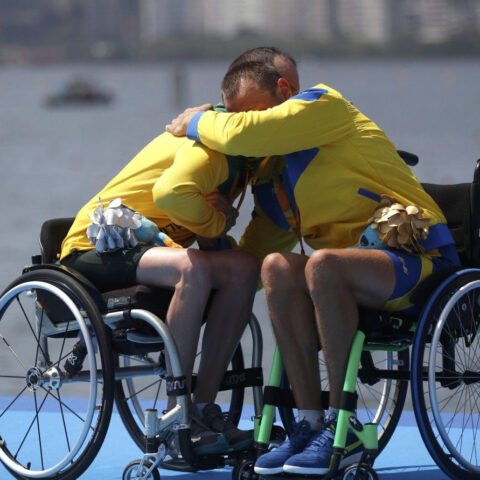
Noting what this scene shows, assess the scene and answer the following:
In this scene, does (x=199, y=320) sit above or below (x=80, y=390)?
above

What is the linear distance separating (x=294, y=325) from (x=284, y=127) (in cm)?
51

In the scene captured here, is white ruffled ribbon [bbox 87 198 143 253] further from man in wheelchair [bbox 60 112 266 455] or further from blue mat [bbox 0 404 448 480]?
blue mat [bbox 0 404 448 480]

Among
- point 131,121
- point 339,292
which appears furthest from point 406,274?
point 131,121

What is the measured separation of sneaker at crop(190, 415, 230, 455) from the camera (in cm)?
359

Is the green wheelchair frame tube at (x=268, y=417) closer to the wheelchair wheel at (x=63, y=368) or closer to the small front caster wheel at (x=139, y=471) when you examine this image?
the small front caster wheel at (x=139, y=471)

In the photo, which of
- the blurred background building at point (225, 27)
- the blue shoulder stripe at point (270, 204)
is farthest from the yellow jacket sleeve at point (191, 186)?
the blurred background building at point (225, 27)

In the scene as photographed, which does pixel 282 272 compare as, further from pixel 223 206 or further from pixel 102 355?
pixel 102 355

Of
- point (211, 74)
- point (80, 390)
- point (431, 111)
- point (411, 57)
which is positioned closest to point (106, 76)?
point (211, 74)

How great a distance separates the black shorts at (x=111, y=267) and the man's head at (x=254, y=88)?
1.53 ft

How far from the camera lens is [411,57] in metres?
80.5

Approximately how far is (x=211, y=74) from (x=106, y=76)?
11.7 m

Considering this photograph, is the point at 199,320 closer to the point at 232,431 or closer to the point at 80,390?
the point at 232,431

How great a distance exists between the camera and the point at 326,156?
11.7 feet

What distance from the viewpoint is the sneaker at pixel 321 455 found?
3.37 metres
